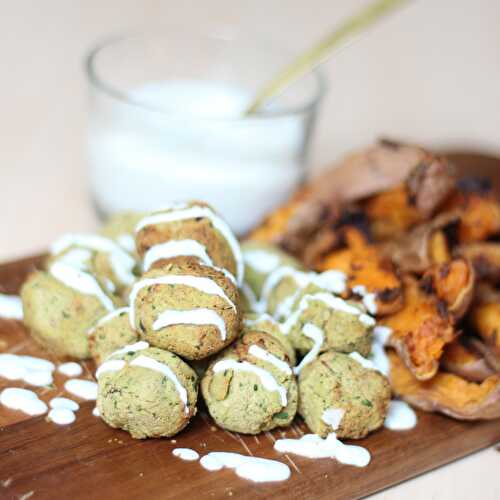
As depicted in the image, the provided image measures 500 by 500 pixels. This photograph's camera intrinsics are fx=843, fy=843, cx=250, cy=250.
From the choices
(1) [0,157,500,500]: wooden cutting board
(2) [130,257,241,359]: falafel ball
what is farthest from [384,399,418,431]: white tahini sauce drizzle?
(2) [130,257,241,359]: falafel ball

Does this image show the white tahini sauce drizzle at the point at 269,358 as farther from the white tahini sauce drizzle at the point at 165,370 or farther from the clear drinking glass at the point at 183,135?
the clear drinking glass at the point at 183,135

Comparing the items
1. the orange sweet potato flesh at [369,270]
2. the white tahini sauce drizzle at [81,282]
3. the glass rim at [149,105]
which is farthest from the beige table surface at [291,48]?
the orange sweet potato flesh at [369,270]

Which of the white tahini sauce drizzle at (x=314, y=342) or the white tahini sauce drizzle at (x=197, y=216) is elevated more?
the white tahini sauce drizzle at (x=197, y=216)

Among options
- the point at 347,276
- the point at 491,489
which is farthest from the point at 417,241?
the point at 491,489

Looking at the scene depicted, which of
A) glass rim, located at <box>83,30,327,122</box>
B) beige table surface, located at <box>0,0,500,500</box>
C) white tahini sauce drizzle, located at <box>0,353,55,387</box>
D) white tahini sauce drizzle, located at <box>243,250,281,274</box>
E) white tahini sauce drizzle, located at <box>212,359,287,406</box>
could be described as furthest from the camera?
beige table surface, located at <box>0,0,500,500</box>

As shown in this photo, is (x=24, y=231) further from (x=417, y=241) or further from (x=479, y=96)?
(x=479, y=96)

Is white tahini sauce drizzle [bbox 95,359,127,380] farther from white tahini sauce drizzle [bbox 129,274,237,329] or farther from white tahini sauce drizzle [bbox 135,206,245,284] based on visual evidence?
white tahini sauce drizzle [bbox 135,206,245,284]
